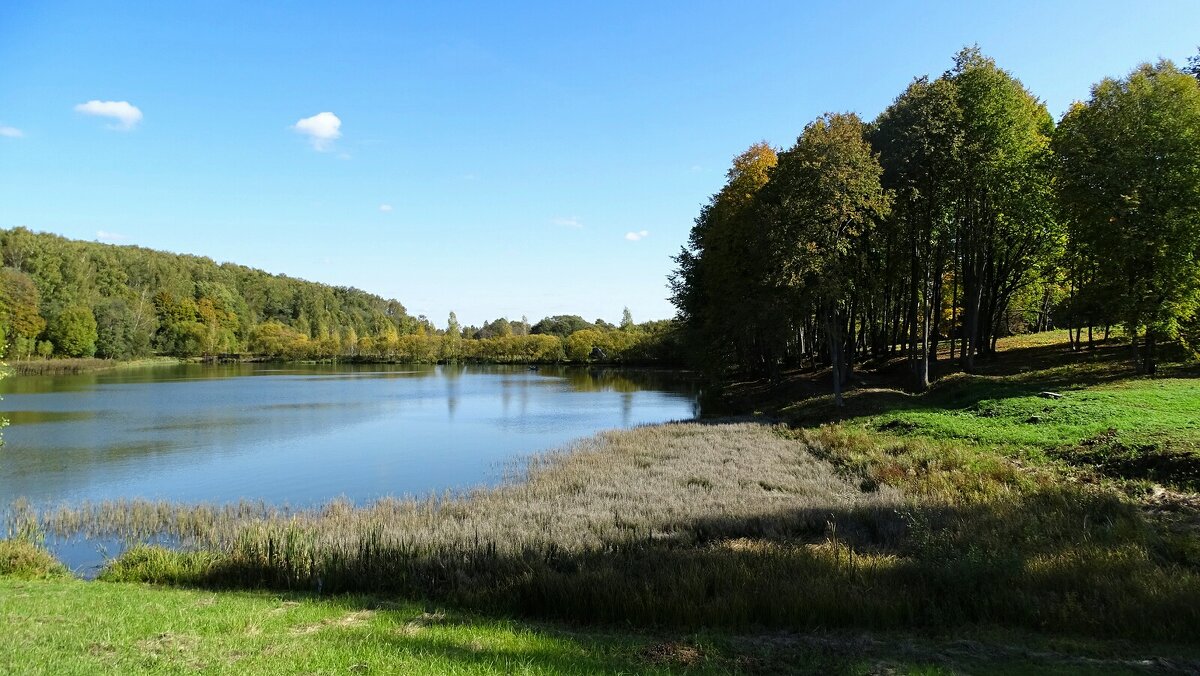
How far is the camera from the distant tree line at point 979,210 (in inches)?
868

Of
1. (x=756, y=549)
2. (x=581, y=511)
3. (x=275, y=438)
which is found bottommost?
(x=275, y=438)

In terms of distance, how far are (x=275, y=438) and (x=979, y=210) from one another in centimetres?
3651

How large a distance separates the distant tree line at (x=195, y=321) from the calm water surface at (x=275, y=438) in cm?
4784

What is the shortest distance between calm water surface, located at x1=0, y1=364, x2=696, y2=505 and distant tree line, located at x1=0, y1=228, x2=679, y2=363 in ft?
157

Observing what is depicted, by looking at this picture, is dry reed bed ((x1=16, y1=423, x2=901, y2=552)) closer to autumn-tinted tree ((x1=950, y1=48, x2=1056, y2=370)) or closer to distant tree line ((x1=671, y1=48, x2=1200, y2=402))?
distant tree line ((x1=671, y1=48, x2=1200, y2=402))

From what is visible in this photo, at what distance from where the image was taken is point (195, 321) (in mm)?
143000

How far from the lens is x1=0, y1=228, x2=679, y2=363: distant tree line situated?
4102 inches

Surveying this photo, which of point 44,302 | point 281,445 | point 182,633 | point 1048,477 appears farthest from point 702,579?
point 44,302

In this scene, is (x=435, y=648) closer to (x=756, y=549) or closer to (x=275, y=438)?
(x=756, y=549)

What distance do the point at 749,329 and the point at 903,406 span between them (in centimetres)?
→ 894

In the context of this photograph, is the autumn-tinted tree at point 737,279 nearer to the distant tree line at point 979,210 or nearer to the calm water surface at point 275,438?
the distant tree line at point 979,210

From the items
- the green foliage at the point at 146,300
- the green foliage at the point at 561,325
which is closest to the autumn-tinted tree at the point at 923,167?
the green foliage at the point at 146,300

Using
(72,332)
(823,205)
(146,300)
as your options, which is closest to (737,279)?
(823,205)

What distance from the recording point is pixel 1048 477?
14.4m
